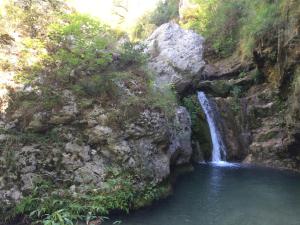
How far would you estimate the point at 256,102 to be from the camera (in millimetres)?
17984

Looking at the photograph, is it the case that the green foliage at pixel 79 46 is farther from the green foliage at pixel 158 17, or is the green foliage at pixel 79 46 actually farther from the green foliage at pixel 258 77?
the green foliage at pixel 158 17

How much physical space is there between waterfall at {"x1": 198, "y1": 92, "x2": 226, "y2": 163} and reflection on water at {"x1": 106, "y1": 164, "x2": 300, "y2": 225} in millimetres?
2584

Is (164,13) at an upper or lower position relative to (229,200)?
upper

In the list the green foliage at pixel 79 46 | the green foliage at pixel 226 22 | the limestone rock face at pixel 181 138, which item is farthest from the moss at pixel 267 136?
the green foliage at pixel 79 46

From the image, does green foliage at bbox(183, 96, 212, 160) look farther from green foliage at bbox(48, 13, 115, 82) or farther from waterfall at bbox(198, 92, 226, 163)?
green foliage at bbox(48, 13, 115, 82)

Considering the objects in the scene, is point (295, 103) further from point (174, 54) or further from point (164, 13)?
point (164, 13)

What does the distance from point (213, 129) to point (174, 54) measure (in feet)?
13.5

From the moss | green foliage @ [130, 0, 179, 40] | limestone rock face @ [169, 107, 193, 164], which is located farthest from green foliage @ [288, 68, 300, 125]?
green foliage @ [130, 0, 179, 40]

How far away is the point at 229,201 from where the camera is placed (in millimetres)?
10609

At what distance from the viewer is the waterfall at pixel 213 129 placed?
17359mm

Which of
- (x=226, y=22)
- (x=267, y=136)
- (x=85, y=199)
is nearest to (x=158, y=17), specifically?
(x=226, y=22)

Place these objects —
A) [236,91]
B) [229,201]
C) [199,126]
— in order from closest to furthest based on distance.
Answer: [229,201] → [199,126] → [236,91]

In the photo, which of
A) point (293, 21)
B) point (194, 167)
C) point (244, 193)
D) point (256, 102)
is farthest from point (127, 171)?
point (256, 102)

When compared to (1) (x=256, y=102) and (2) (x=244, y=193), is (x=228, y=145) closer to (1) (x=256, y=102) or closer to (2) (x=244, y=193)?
(1) (x=256, y=102)
